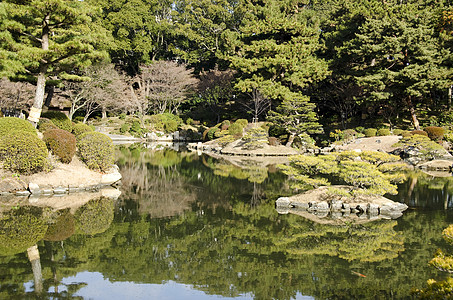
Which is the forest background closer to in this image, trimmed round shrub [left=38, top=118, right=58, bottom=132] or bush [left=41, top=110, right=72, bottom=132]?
trimmed round shrub [left=38, top=118, right=58, bottom=132]

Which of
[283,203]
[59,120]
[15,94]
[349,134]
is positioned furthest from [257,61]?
[283,203]

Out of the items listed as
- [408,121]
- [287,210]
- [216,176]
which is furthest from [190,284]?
[408,121]

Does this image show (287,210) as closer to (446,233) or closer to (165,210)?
(165,210)

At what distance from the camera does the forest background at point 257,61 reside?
13266 mm

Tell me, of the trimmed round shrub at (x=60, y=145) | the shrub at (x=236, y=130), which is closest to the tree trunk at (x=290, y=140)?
the shrub at (x=236, y=130)

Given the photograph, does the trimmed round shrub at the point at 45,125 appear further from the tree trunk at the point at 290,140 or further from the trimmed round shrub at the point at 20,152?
the tree trunk at the point at 290,140

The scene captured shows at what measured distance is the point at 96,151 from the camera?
38.6ft

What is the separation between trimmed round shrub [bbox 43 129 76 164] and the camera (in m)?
11.3

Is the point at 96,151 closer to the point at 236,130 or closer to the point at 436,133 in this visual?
the point at 236,130

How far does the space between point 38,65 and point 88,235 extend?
28.1 ft

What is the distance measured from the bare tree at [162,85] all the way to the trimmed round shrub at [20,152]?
78.5ft

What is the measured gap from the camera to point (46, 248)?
5941 mm

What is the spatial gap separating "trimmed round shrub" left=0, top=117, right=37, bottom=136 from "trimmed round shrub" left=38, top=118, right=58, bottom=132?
5.46 ft

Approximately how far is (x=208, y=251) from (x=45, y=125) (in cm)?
990
